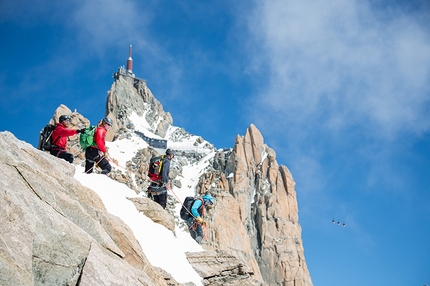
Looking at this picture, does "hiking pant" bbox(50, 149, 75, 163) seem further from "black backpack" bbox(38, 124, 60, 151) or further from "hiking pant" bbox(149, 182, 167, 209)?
"hiking pant" bbox(149, 182, 167, 209)

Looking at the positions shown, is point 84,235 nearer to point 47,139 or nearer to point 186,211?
point 47,139

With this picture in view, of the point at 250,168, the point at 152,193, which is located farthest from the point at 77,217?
the point at 250,168

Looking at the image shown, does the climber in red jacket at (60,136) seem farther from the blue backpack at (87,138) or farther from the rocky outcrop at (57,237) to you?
the rocky outcrop at (57,237)

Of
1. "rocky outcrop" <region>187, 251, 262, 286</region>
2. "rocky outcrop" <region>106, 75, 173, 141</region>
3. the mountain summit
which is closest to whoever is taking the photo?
the mountain summit

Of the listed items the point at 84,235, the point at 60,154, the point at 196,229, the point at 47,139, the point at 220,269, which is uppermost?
the point at 47,139

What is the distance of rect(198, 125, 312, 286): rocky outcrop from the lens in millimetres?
76312

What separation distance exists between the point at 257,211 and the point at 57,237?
81.2 metres

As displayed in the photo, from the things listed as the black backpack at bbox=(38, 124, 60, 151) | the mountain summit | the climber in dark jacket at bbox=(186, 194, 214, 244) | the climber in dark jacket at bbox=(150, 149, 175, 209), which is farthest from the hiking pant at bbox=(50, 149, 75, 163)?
the climber in dark jacket at bbox=(186, 194, 214, 244)

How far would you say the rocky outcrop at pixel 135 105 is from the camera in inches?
4491

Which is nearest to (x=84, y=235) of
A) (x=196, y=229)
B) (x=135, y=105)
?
(x=196, y=229)

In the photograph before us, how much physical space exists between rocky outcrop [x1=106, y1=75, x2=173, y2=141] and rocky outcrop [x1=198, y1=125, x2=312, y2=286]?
1283 inches

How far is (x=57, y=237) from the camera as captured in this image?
22.8 ft

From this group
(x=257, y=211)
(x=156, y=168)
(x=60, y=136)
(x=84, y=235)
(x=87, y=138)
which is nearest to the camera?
(x=84, y=235)

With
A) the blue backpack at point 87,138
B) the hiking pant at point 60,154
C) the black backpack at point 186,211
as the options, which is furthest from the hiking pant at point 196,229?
the hiking pant at point 60,154
